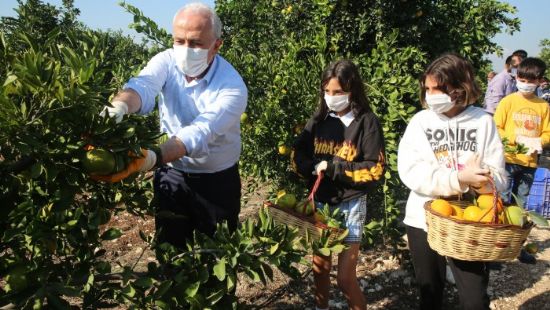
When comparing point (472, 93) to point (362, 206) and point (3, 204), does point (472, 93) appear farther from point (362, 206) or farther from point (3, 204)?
point (3, 204)

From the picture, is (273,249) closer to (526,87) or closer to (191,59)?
(191,59)

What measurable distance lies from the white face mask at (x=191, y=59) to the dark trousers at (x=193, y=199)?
0.47 meters

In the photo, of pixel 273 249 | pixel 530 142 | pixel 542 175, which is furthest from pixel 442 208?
pixel 542 175

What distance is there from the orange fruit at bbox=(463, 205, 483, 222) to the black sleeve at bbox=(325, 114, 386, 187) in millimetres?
605

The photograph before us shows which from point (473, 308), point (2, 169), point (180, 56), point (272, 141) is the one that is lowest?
point (473, 308)

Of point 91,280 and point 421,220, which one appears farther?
point 421,220

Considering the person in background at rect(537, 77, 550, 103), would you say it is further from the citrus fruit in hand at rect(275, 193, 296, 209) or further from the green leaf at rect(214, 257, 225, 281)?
the green leaf at rect(214, 257, 225, 281)

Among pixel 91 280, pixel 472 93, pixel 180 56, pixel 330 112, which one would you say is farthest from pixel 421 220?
pixel 91 280

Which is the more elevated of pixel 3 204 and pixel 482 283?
pixel 3 204

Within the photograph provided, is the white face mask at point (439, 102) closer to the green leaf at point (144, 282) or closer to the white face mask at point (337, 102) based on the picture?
the white face mask at point (337, 102)

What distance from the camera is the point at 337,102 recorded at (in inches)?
97.8

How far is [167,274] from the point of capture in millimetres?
1458

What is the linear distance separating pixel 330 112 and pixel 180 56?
3.11 feet

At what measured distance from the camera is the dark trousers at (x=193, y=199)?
215 cm
